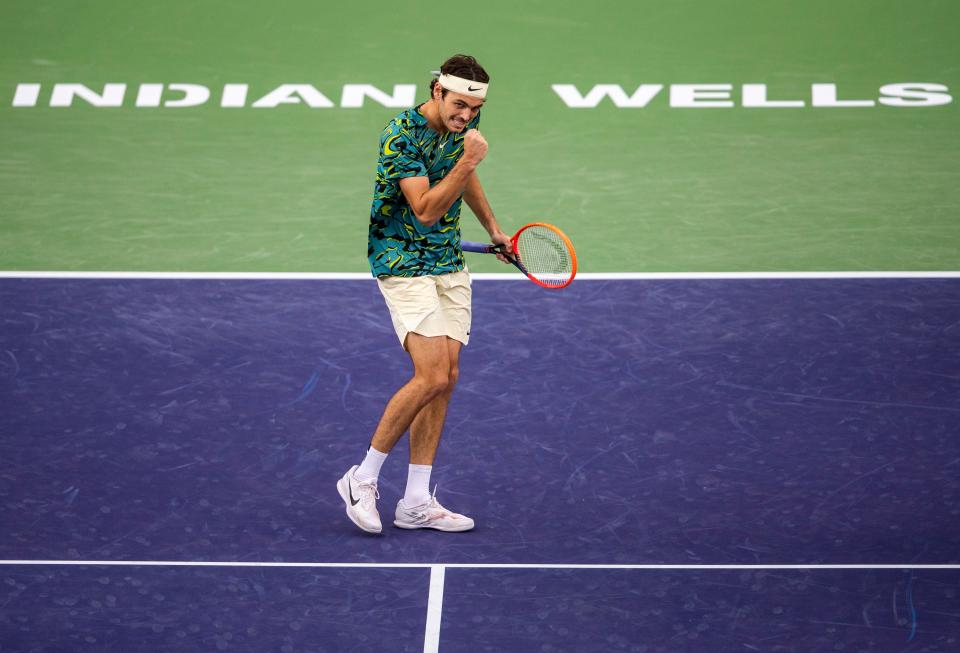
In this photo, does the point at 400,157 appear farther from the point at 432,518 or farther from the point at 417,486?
the point at 432,518

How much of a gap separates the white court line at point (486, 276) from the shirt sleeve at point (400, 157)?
10.3 ft

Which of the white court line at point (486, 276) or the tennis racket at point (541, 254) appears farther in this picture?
the white court line at point (486, 276)

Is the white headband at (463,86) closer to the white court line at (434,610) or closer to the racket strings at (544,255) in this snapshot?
the racket strings at (544,255)

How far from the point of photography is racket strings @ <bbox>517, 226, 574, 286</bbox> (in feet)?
23.4

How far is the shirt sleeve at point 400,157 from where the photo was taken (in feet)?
21.0

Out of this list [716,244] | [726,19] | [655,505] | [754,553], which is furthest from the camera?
[726,19]

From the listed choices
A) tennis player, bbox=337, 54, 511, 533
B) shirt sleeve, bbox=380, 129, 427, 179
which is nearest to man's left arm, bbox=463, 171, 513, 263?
tennis player, bbox=337, 54, 511, 533

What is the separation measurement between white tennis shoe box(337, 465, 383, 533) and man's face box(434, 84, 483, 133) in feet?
5.09

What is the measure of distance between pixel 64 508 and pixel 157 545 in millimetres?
587

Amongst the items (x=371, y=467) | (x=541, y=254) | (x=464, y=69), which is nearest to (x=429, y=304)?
(x=371, y=467)

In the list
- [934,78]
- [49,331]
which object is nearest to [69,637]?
[49,331]

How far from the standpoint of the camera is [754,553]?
6422 mm

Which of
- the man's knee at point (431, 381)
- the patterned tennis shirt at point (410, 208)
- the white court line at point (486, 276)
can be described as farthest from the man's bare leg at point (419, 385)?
the white court line at point (486, 276)

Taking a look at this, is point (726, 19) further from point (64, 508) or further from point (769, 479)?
point (64, 508)
